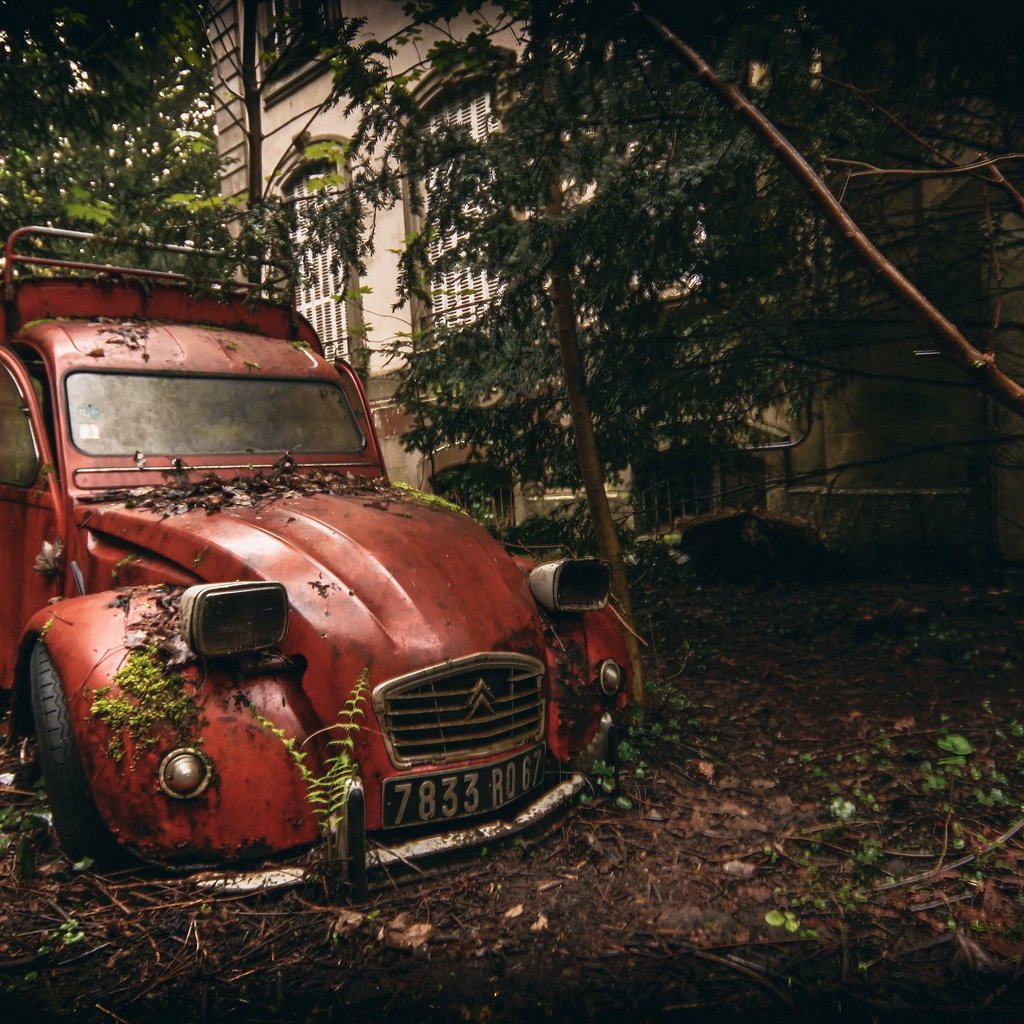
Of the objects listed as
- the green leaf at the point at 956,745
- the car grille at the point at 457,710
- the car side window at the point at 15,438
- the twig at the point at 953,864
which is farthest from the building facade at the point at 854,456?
the twig at the point at 953,864

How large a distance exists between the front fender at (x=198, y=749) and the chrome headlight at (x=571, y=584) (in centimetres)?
121

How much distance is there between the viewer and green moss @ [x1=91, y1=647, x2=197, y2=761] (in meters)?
2.75

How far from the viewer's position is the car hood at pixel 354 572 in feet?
9.83

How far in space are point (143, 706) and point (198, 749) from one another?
0.24m

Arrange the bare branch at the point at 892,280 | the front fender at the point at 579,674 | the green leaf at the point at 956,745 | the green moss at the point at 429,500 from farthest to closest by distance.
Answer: the green moss at the point at 429,500 → the green leaf at the point at 956,745 → the front fender at the point at 579,674 → the bare branch at the point at 892,280

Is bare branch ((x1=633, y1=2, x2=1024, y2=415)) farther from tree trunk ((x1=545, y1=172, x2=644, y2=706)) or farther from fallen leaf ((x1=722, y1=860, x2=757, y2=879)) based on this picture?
fallen leaf ((x1=722, y1=860, x2=757, y2=879))

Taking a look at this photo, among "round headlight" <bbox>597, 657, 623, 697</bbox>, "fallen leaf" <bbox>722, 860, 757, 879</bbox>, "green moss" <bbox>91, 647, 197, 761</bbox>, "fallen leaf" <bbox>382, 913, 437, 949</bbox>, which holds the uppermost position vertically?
"green moss" <bbox>91, 647, 197, 761</bbox>

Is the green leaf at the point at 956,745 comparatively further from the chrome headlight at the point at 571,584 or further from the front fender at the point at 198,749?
the front fender at the point at 198,749

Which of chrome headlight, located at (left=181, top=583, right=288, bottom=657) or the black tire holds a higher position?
chrome headlight, located at (left=181, top=583, right=288, bottom=657)

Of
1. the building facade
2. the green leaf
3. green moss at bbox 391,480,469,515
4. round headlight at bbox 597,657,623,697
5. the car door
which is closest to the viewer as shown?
round headlight at bbox 597,657,623,697

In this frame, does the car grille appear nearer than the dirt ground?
No

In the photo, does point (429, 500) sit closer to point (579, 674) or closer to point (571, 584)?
point (571, 584)

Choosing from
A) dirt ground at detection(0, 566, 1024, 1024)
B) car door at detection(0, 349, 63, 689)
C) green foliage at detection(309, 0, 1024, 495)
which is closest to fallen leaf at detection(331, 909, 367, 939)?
dirt ground at detection(0, 566, 1024, 1024)

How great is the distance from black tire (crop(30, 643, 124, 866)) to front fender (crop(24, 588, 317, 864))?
0.12 m
